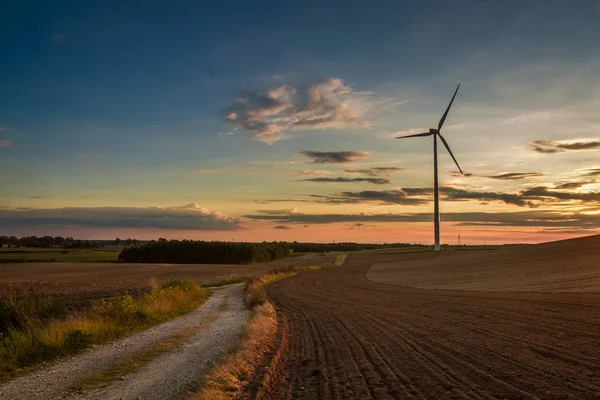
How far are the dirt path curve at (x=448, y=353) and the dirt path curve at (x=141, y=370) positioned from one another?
2484 mm

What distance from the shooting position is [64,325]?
71.4 ft

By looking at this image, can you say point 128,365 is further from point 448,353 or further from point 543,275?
point 543,275

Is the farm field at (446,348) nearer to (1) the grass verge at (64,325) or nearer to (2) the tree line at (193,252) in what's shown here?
(1) the grass verge at (64,325)

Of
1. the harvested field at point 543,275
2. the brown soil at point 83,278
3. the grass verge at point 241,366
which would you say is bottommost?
the brown soil at point 83,278

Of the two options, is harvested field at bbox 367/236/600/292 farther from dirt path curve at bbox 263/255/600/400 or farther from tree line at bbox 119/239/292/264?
tree line at bbox 119/239/292/264

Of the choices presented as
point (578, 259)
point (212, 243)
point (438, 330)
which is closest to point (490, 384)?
point (438, 330)

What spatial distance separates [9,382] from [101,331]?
25.8 ft

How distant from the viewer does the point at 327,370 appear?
50.6 feet

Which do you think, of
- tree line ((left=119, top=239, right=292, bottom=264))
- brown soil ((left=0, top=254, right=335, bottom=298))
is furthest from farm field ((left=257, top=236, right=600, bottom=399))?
tree line ((left=119, top=239, right=292, bottom=264))

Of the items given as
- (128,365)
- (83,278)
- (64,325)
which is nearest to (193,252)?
(83,278)

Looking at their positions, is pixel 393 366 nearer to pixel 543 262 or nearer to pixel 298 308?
pixel 298 308

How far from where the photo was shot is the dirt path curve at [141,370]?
514 inches

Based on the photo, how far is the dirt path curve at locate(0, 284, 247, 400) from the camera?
13.1 m

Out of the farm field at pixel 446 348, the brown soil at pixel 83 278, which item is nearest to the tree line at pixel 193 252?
the brown soil at pixel 83 278
